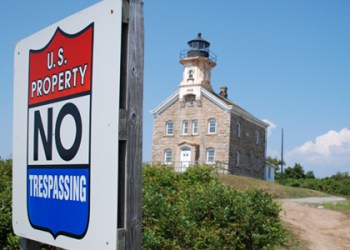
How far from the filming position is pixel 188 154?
129 feet

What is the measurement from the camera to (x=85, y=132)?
7.64ft

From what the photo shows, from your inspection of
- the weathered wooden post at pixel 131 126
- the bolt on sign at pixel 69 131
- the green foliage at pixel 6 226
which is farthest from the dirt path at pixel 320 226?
the weathered wooden post at pixel 131 126

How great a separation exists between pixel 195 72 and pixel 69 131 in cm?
3836

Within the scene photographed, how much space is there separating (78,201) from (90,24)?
948mm

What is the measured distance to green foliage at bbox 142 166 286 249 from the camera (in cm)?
528

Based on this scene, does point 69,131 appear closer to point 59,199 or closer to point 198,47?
point 59,199

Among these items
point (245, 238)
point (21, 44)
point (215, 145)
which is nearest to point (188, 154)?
point (215, 145)

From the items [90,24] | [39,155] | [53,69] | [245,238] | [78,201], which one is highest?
[90,24]

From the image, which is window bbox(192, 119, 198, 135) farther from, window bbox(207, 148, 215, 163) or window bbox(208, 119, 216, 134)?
window bbox(207, 148, 215, 163)

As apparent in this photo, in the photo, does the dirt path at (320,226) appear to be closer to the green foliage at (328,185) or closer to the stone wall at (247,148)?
the stone wall at (247,148)

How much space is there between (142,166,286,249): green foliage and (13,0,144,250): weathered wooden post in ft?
8.43

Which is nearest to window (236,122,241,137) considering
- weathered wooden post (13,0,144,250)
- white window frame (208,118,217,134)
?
white window frame (208,118,217,134)

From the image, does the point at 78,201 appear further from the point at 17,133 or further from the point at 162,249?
the point at 162,249

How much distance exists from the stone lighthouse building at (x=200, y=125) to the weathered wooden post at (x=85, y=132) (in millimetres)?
34620
